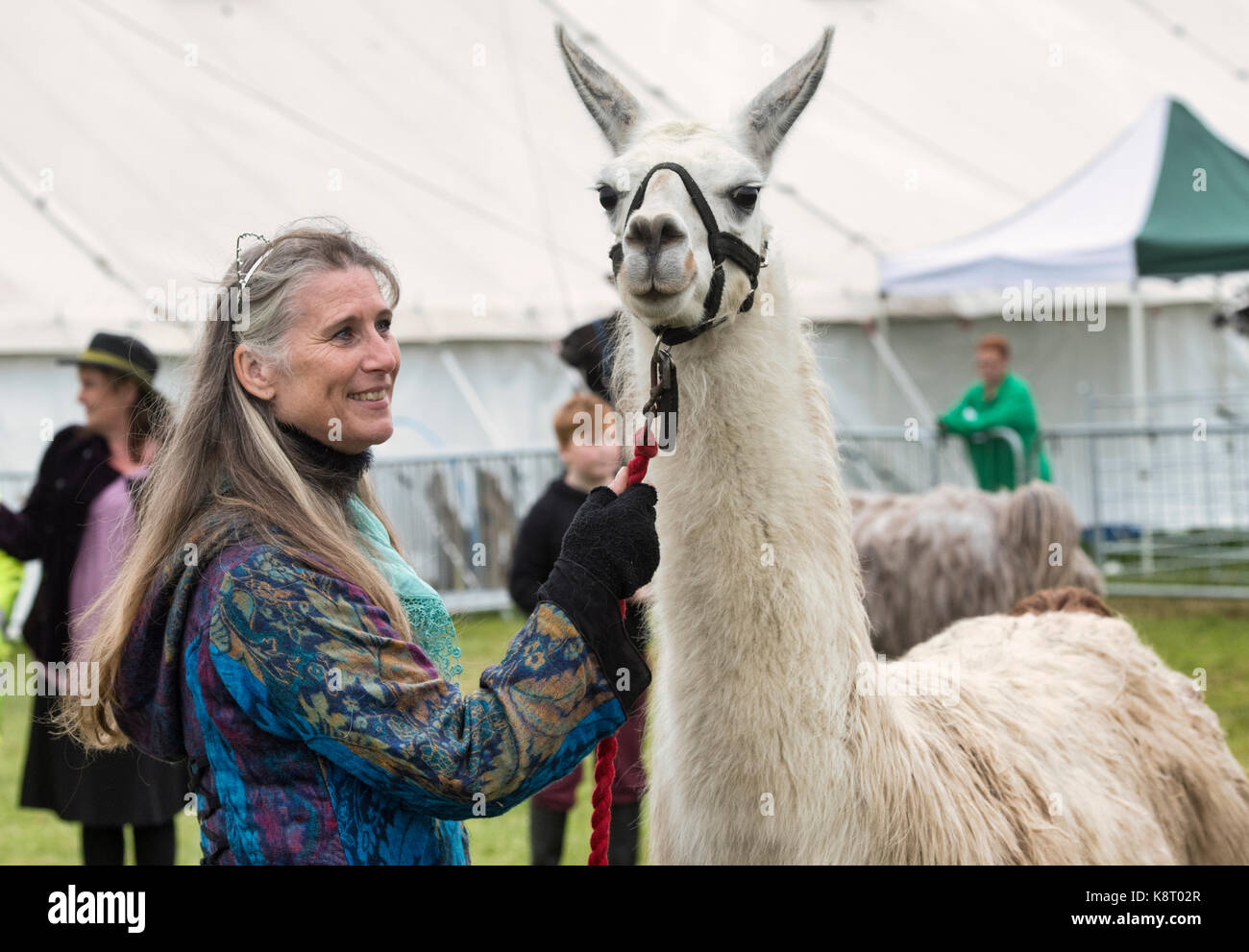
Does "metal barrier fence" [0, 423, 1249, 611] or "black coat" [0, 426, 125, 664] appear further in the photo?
"metal barrier fence" [0, 423, 1249, 611]

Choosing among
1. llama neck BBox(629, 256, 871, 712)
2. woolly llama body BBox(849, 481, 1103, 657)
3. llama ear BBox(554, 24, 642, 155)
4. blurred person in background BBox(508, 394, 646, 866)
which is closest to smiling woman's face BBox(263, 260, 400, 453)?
llama neck BBox(629, 256, 871, 712)

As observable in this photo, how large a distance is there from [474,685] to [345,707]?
3.89 m

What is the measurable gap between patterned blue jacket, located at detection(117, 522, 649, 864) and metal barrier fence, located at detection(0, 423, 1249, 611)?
7272mm

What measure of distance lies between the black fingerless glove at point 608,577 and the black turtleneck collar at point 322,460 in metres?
0.34

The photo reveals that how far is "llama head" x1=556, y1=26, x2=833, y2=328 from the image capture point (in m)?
1.92

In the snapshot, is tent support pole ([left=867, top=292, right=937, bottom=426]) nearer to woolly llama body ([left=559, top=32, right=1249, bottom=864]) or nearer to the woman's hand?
woolly llama body ([left=559, top=32, right=1249, bottom=864])

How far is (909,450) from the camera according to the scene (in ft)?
31.7

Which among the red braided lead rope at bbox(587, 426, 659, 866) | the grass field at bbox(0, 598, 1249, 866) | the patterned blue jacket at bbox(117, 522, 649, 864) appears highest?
the patterned blue jacket at bbox(117, 522, 649, 864)

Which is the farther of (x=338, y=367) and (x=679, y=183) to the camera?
(x=679, y=183)

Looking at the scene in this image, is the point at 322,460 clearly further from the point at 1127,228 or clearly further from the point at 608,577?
the point at 1127,228

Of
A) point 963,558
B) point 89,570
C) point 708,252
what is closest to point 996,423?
point 963,558

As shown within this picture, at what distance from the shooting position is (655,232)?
1898 millimetres

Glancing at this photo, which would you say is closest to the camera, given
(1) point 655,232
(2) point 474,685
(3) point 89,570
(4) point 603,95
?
(1) point 655,232
